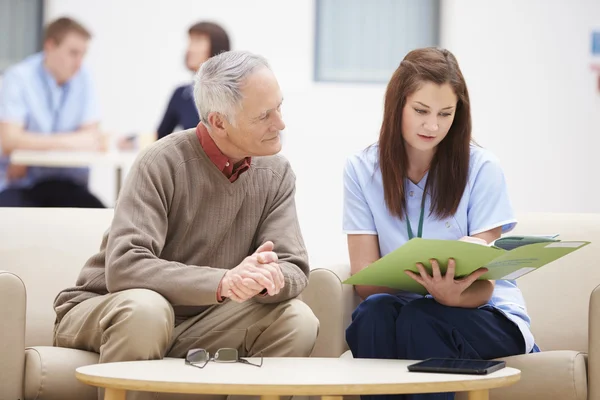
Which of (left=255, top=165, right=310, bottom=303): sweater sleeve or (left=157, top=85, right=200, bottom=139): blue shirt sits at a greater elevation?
(left=157, top=85, right=200, bottom=139): blue shirt

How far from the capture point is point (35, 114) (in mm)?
6465

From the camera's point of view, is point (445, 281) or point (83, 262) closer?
point (445, 281)

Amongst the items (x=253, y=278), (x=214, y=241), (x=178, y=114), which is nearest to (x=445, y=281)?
(x=253, y=278)

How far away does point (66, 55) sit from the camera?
21.7ft

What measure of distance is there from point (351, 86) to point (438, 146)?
4.39 metres

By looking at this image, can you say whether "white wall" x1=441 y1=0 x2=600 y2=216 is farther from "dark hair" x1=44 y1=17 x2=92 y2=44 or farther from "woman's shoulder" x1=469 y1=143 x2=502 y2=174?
"woman's shoulder" x1=469 y1=143 x2=502 y2=174

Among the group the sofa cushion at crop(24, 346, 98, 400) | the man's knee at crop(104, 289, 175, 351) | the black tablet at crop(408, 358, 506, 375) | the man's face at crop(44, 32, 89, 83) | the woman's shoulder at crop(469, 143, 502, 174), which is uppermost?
the man's face at crop(44, 32, 89, 83)

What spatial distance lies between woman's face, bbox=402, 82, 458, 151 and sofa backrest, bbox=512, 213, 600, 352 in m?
0.61

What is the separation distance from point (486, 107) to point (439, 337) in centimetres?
490

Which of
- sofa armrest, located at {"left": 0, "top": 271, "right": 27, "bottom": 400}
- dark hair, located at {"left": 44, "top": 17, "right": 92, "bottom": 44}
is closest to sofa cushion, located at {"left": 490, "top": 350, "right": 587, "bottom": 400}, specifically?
sofa armrest, located at {"left": 0, "top": 271, "right": 27, "bottom": 400}

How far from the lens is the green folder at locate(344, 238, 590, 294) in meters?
1.96

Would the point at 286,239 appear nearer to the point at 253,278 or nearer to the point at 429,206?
the point at 253,278

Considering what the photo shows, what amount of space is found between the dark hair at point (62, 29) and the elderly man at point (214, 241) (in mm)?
4541

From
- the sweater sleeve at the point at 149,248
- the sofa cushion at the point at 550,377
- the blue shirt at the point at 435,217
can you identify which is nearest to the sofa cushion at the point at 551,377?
the sofa cushion at the point at 550,377
